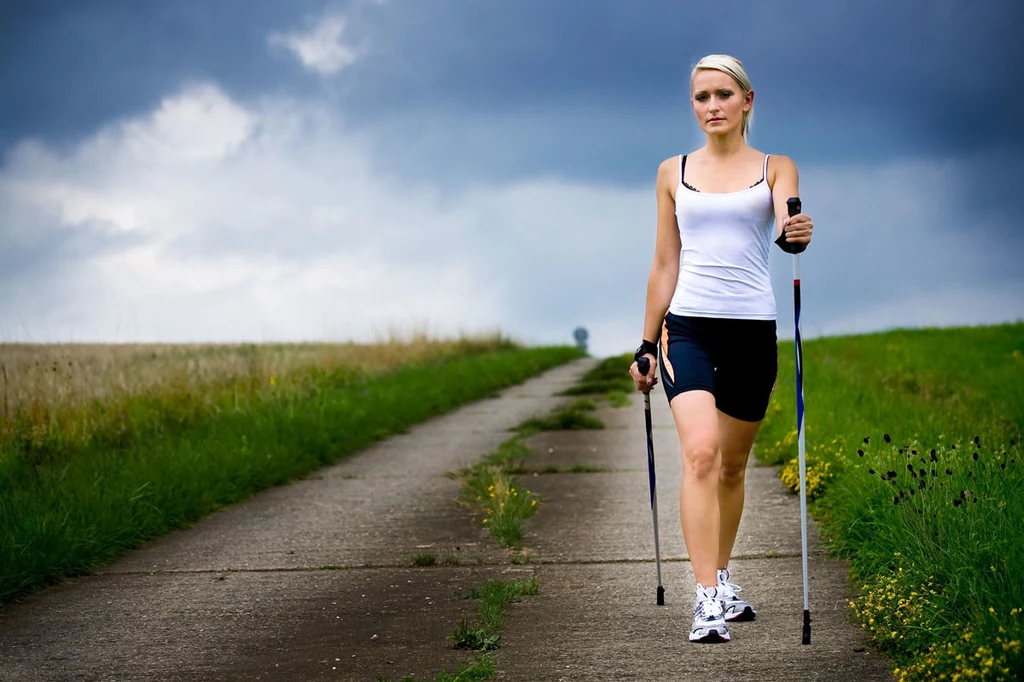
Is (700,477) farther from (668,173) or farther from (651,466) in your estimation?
(668,173)

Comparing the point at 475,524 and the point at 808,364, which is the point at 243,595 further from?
the point at 808,364

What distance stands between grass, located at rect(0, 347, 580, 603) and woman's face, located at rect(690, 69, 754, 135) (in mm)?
4448

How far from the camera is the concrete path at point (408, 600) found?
4.38 metres

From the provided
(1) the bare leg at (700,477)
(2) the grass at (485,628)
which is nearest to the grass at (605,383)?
(2) the grass at (485,628)

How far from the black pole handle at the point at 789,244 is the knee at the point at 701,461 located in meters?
0.84

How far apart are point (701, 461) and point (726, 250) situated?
87cm

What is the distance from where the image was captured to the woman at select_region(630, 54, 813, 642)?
4230 mm

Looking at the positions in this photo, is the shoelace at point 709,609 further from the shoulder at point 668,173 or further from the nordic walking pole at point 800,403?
the shoulder at point 668,173

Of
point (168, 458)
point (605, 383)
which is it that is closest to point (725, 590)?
point (168, 458)

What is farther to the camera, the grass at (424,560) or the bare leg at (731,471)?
the grass at (424,560)

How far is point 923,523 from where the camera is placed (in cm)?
455

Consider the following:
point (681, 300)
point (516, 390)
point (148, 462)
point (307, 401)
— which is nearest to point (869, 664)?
point (681, 300)

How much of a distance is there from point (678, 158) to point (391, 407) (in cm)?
854

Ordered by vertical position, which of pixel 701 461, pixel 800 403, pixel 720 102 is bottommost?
pixel 701 461
